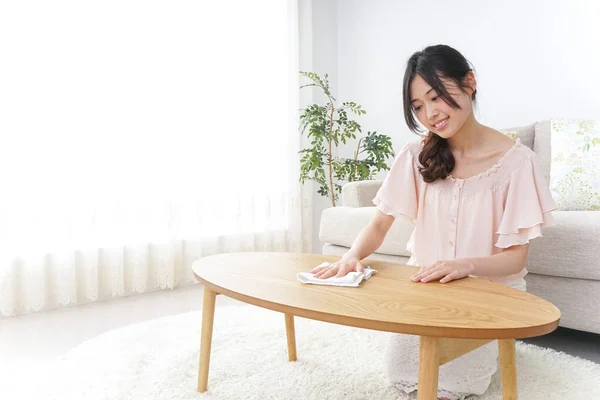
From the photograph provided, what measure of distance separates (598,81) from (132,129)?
244cm

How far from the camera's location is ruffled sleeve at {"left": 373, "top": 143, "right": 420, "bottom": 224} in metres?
1.57

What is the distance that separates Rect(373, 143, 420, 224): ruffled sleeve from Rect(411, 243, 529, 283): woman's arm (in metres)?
0.28

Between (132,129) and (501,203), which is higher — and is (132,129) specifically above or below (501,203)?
above

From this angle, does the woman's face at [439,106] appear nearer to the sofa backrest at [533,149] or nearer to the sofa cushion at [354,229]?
the sofa cushion at [354,229]

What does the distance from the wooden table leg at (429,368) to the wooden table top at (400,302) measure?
0.11ft

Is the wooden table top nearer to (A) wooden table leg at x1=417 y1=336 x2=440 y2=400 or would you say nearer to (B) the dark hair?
(A) wooden table leg at x1=417 y1=336 x2=440 y2=400

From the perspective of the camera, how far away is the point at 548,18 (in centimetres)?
294

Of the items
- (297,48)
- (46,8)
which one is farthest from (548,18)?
(46,8)

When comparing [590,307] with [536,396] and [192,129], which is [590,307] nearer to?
[536,396]

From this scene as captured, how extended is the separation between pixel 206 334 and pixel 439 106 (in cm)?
89

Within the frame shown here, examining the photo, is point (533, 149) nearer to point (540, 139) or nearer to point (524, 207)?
point (540, 139)

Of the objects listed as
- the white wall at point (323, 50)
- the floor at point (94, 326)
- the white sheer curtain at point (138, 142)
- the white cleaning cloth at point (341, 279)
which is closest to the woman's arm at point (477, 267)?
the white cleaning cloth at point (341, 279)

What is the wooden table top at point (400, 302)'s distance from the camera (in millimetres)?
945

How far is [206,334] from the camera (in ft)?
5.05
